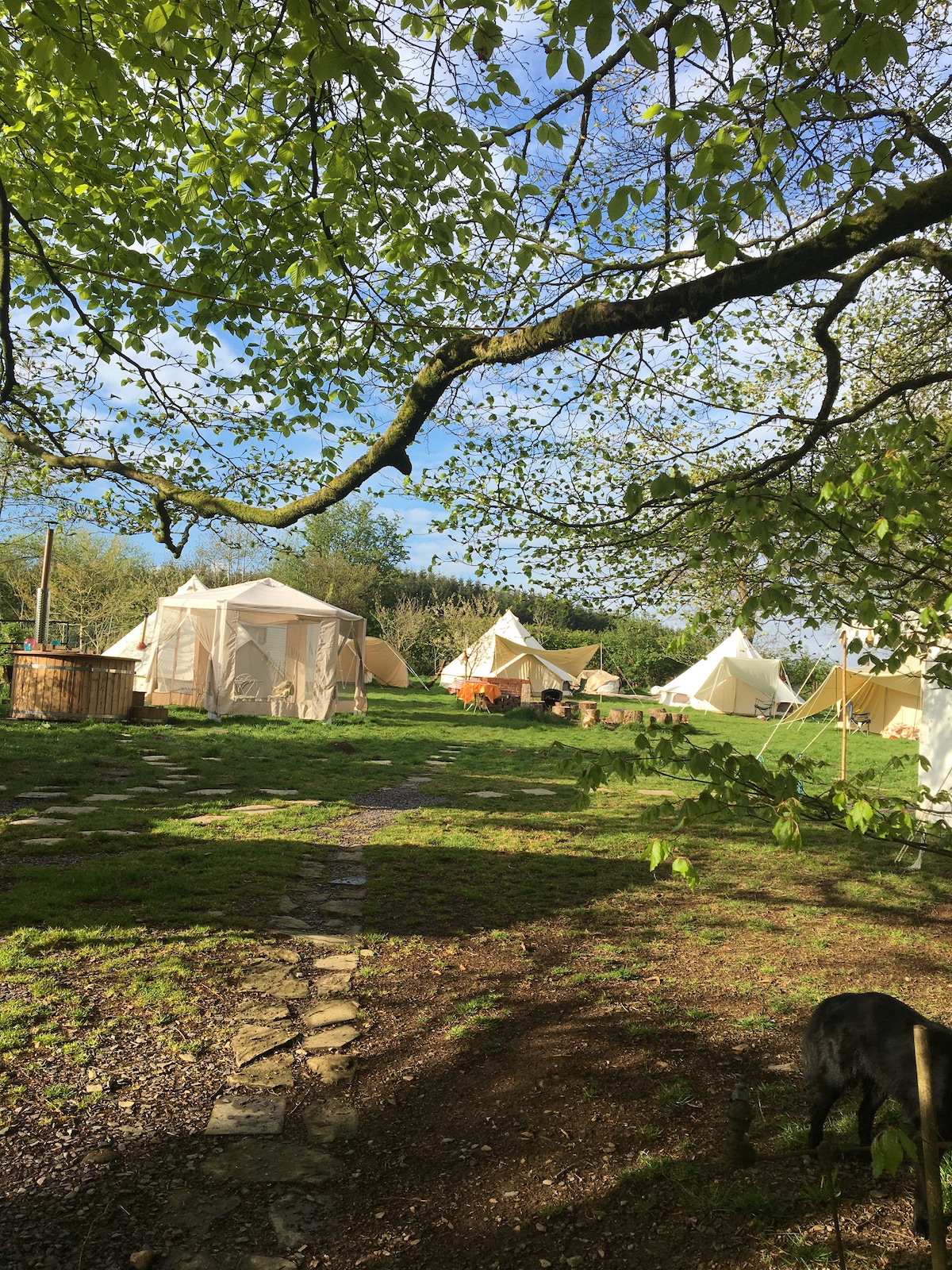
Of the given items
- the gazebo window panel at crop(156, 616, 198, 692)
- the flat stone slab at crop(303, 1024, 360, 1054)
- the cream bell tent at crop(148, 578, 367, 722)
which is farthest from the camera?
the gazebo window panel at crop(156, 616, 198, 692)

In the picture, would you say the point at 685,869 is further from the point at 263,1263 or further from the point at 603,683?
the point at 603,683

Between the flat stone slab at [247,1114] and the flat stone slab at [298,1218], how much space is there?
0.40 metres

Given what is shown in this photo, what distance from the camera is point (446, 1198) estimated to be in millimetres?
2568

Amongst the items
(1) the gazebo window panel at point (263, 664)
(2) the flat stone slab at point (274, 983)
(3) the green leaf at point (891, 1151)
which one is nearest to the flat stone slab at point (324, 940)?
(2) the flat stone slab at point (274, 983)

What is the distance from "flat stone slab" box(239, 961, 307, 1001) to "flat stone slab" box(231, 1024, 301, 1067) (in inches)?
12.8


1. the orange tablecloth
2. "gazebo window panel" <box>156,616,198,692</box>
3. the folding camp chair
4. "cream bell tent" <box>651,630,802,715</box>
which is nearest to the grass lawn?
"gazebo window panel" <box>156,616,198,692</box>

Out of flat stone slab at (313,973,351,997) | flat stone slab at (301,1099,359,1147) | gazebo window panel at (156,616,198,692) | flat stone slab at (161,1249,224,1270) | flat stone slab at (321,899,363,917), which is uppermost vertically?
gazebo window panel at (156,616,198,692)

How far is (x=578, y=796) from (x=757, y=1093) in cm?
135

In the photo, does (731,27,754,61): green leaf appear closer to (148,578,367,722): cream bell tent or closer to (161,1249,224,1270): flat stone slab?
(161,1249,224,1270): flat stone slab

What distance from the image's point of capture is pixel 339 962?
14.8 feet

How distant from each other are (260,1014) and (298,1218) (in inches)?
57.1

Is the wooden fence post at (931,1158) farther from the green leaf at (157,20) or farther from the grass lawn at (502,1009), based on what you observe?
the green leaf at (157,20)

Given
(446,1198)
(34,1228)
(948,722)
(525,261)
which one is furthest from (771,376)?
(34,1228)

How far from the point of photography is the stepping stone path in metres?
2.43
